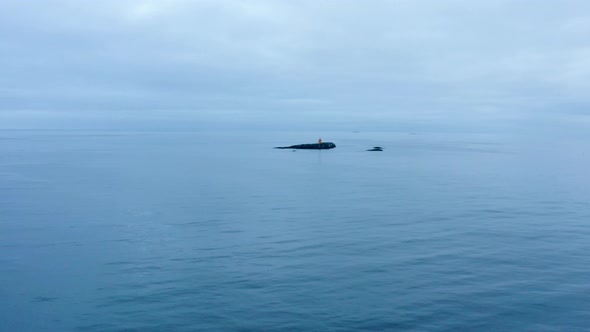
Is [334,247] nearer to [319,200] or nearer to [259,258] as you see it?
[259,258]

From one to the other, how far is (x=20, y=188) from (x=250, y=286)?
1750 inches

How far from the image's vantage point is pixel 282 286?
22.5 meters

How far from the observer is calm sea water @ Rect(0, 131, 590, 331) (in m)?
19.3

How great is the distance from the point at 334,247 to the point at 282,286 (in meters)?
7.54

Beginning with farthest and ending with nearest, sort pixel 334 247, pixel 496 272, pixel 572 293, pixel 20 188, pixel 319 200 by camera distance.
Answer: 1. pixel 20 188
2. pixel 319 200
3. pixel 334 247
4. pixel 496 272
5. pixel 572 293

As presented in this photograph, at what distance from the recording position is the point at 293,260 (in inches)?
1051

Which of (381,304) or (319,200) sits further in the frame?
(319,200)

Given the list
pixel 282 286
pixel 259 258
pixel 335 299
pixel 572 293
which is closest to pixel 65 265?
pixel 259 258

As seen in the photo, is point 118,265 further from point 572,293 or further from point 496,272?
point 572,293

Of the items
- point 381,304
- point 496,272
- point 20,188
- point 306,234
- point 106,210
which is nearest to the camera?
point 381,304

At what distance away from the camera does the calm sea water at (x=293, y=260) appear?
19344mm

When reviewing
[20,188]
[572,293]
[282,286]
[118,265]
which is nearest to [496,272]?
[572,293]

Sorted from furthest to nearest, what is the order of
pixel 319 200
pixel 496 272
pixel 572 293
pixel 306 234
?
1. pixel 319 200
2. pixel 306 234
3. pixel 496 272
4. pixel 572 293

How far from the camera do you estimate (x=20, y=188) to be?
55500 mm
